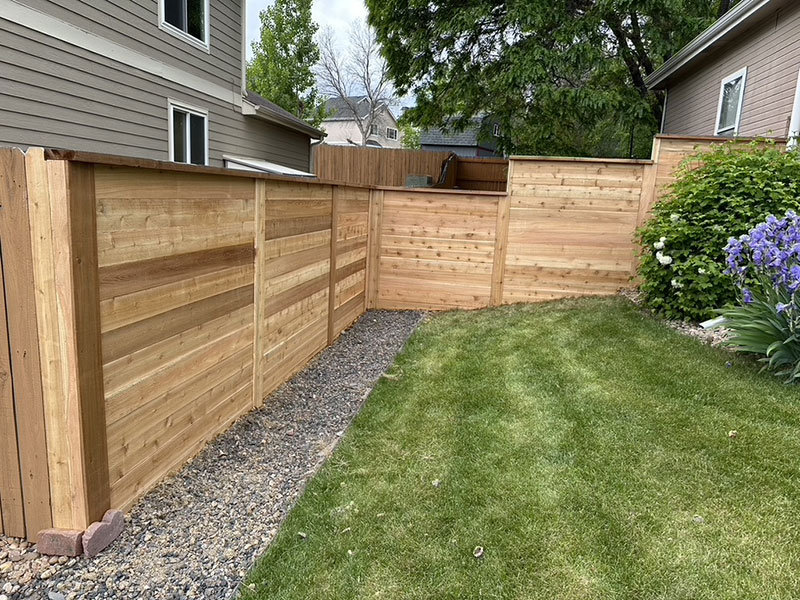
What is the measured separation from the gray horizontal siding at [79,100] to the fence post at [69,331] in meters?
3.94

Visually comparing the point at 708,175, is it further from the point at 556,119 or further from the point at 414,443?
the point at 556,119

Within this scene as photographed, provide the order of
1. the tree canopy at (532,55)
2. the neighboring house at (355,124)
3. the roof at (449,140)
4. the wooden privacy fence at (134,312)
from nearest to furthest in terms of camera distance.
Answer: the wooden privacy fence at (134,312), the tree canopy at (532,55), the roof at (449,140), the neighboring house at (355,124)

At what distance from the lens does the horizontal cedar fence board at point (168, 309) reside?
242cm

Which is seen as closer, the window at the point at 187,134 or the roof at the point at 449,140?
the window at the point at 187,134

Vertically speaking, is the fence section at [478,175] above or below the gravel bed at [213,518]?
above

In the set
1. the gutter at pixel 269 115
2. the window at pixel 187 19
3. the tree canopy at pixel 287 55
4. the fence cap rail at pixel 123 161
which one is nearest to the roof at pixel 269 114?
the gutter at pixel 269 115

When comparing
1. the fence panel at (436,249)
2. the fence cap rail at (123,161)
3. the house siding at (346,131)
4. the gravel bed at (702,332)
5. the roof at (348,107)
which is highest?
the roof at (348,107)

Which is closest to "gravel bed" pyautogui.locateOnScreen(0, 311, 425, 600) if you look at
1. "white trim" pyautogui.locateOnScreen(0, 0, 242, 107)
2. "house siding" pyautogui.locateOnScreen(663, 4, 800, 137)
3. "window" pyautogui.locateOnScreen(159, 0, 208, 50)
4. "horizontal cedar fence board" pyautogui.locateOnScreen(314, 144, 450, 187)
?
"white trim" pyautogui.locateOnScreen(0, 0, 242, 107)

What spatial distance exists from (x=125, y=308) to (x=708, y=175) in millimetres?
6073

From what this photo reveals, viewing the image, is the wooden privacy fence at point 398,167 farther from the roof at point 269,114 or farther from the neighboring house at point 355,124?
the neighboring house at point 355,124

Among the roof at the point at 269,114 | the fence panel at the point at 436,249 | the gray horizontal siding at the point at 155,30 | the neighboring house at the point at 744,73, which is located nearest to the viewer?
the gray horizontal siding at the point at 155,30

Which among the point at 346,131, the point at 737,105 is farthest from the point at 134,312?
the point at 346,131

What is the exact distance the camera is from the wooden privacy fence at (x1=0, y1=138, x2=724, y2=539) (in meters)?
2.15

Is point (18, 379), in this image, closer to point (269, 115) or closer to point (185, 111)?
point (185, 111)
